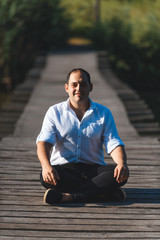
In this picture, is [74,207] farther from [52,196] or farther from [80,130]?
[80,130]

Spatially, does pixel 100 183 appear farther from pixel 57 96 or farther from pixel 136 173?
pixel 57 96

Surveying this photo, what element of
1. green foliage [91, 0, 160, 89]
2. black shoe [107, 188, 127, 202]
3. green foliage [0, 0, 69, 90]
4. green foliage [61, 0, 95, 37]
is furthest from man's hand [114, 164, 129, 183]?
green foliage [61, 0, 95, 37]

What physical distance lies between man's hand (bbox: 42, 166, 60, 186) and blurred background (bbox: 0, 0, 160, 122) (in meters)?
13.6

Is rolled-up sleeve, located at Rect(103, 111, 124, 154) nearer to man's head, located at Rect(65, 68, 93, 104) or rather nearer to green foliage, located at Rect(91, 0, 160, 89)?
man's head, located at Rect(65, 68, 93, 104)

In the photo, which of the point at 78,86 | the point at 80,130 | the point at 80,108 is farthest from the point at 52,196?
the point at 78,86

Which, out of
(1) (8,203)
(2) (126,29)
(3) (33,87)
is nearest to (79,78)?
(1) (8,203)

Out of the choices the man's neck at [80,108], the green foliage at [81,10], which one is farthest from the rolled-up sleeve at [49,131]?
the green foliage at [81,10]

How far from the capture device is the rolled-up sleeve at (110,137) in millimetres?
3814

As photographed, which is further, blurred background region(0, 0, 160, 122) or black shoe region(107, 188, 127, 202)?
blurred background region(0, 0, 160, 122)

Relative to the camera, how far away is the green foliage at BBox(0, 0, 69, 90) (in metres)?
17.3

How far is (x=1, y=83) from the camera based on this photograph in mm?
18281

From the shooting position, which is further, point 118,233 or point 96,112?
point 96,112

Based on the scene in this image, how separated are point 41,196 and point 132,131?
3.30 meters

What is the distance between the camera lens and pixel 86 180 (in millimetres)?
3926
